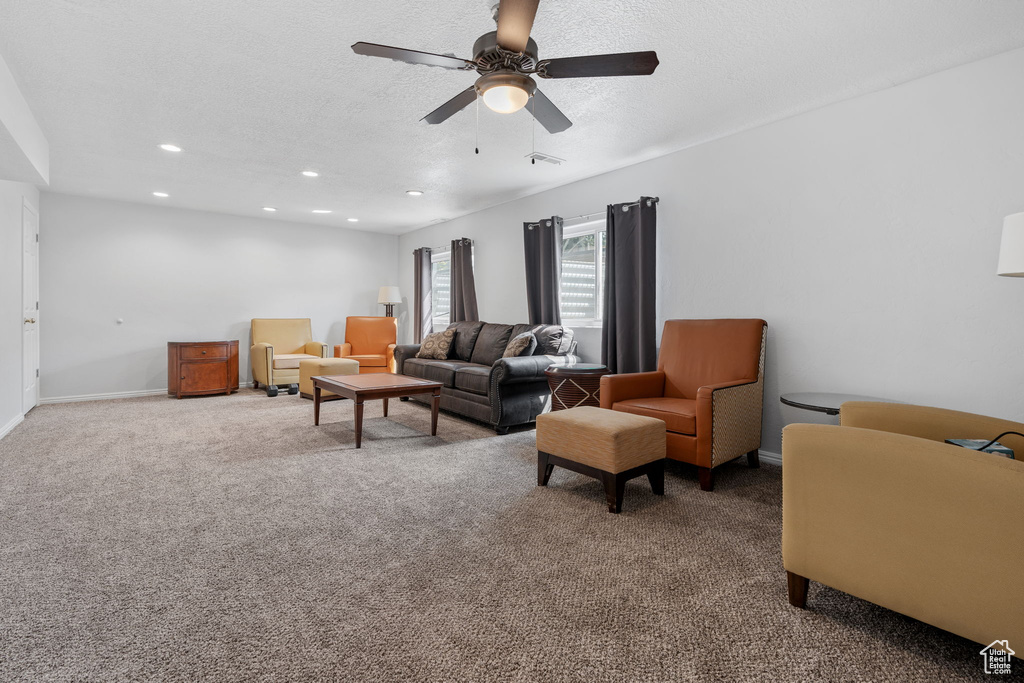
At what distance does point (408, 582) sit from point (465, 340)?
402 cm

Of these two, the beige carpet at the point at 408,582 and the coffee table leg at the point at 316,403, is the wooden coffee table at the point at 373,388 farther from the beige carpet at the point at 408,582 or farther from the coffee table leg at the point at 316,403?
the beige carpet at the point at 408,582

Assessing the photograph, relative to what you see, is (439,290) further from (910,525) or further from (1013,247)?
(910,525)

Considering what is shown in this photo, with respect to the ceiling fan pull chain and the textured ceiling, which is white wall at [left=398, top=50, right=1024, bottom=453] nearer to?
the textured ceiling

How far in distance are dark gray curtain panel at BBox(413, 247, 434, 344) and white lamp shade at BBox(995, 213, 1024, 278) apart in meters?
6.38

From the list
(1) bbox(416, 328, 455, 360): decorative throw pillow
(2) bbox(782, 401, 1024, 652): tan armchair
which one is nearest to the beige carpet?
(2) bbox(782, 401, 1024, 652): tan armchair

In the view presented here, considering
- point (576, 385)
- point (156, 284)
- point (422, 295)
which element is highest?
point (156, 284)

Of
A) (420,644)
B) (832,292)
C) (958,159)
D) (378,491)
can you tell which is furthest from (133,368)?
(958,159)

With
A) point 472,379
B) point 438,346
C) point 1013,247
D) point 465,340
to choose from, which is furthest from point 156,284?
point 1013,247

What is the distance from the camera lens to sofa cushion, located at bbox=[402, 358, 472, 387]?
16.2ft

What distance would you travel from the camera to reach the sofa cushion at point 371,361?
6.70m

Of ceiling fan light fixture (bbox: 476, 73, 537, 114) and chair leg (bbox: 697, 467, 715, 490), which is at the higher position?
ceiling fan light fixture (bbox: 476, 73, 537, 114)

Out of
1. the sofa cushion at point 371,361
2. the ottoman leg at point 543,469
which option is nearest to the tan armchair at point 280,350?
the sofa cushion at point 371,361

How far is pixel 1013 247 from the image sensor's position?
1.71 m

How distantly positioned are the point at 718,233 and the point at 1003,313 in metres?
1.71
